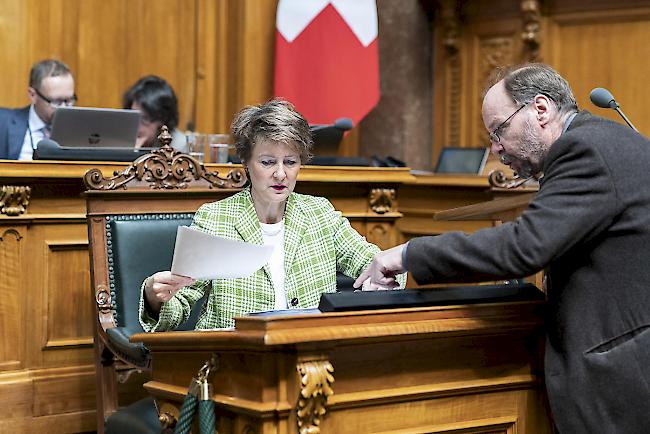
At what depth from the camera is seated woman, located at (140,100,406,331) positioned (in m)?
2.96

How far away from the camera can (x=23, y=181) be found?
396cm

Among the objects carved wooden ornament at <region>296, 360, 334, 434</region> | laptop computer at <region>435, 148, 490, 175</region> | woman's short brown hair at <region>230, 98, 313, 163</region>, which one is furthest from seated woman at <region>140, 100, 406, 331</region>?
laptop computer at <region>435, 148, 490, 175</region>

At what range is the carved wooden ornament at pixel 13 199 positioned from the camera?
394cm

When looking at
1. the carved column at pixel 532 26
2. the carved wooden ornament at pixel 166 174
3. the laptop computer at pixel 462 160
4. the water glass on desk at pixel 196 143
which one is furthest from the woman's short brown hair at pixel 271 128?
the carved column at pixel 532 26

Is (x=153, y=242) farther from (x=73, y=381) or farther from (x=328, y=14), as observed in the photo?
(x=328, y=14)

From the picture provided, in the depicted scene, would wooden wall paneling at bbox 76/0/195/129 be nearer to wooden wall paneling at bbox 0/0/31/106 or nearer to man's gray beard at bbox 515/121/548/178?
wooden wall paneling at bbox 0/0/31/106

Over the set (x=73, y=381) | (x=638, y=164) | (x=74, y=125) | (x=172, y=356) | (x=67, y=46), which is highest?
(x=67, y=46)

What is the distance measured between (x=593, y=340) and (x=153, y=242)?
1714 millimetres

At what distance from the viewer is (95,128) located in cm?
452

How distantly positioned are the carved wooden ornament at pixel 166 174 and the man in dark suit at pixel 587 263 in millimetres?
1459

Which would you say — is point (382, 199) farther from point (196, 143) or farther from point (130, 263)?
point (130, 263)

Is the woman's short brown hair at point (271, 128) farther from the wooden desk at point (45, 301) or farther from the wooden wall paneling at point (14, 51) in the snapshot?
the wooden wall paneling at point (14, 51)

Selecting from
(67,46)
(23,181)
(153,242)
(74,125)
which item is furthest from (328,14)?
(153,242)

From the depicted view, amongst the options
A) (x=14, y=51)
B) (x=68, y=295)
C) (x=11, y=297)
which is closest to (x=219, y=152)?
(x=68, y=295)
